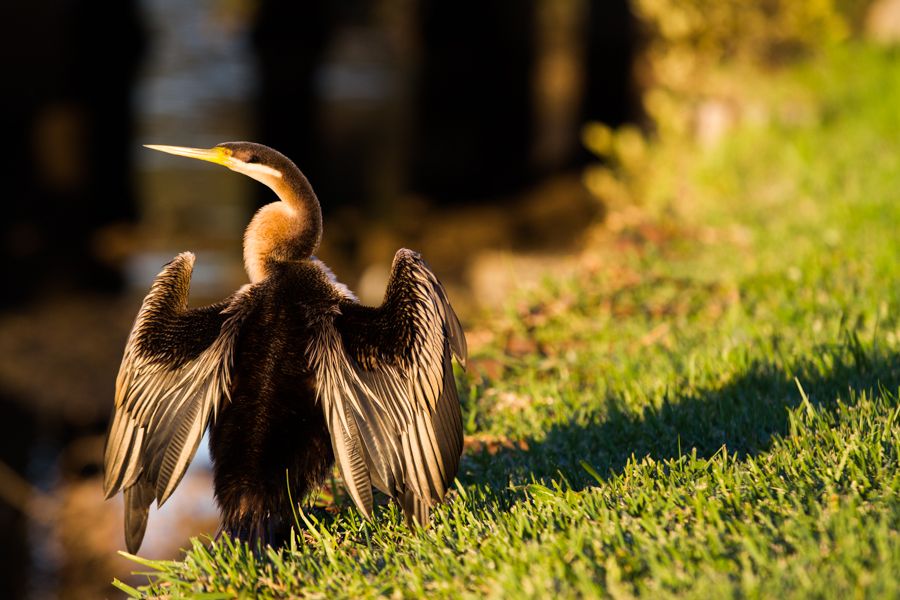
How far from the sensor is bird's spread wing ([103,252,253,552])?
11.5ft

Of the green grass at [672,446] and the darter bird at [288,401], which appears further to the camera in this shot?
the darter bird at [288,401]

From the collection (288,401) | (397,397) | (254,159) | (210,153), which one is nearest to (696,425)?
(397,397)

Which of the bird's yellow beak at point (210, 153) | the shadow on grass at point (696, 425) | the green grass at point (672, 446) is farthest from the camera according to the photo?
the shadow on grass at point (696, 425)

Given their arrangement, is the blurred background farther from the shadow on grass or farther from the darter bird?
the darter bird

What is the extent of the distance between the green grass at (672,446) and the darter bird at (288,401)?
0.19 meters

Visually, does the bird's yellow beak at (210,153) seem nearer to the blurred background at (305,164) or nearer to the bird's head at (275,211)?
the bird's head at (275,211)

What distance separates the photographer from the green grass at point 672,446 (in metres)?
3.02

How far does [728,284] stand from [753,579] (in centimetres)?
373

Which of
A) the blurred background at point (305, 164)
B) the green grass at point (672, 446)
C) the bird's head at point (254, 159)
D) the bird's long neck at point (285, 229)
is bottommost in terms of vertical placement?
the green grass at point (672, 446)

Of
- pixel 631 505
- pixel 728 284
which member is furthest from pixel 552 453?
pixel 728 284

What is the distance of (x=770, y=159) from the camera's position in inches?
369

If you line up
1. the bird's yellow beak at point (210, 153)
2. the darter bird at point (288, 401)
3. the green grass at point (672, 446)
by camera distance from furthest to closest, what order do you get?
the bird's yellow beak at point (210, 153), the darter bird at point (288, 401), the green grass at point (672, 446)

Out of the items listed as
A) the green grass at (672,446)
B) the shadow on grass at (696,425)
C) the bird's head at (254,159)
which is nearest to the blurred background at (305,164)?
the green grass at (672,446)

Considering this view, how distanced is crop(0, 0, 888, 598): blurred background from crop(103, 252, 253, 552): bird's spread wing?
3556mm
